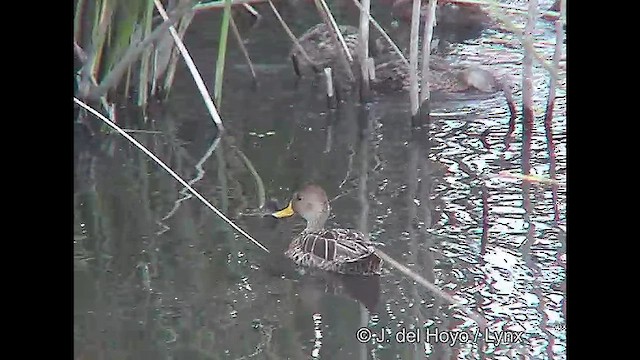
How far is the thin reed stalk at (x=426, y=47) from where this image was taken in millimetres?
1440

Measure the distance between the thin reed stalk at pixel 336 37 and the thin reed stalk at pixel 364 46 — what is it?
0.02 metres

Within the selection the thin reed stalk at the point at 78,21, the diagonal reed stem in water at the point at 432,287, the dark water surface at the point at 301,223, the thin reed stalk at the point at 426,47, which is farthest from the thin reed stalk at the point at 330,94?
the thin reed stalk at the point at 78,21

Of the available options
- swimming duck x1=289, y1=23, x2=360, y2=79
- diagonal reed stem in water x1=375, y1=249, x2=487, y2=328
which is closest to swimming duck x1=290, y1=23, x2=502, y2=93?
swimming duck x1=289, y1=23, x2=360, y2=79

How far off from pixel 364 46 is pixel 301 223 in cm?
26

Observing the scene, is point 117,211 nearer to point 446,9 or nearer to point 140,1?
point 140,1

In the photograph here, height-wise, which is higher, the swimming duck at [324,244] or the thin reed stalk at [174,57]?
the thin reed stalk at [174,57]

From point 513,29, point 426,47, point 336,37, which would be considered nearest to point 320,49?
point 336,37

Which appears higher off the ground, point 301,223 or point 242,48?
point 242,48

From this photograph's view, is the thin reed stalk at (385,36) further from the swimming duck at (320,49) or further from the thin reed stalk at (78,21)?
the thin reed stalk at (78,21)

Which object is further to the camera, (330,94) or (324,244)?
(330,94)

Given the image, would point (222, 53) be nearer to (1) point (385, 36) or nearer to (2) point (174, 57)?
(2) point (174, 57)

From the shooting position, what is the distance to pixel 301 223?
140 centimetres

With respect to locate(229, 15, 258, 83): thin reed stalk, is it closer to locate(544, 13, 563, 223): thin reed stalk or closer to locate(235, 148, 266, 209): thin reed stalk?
locate(235, 148, 266, 209): thin reed stalk
